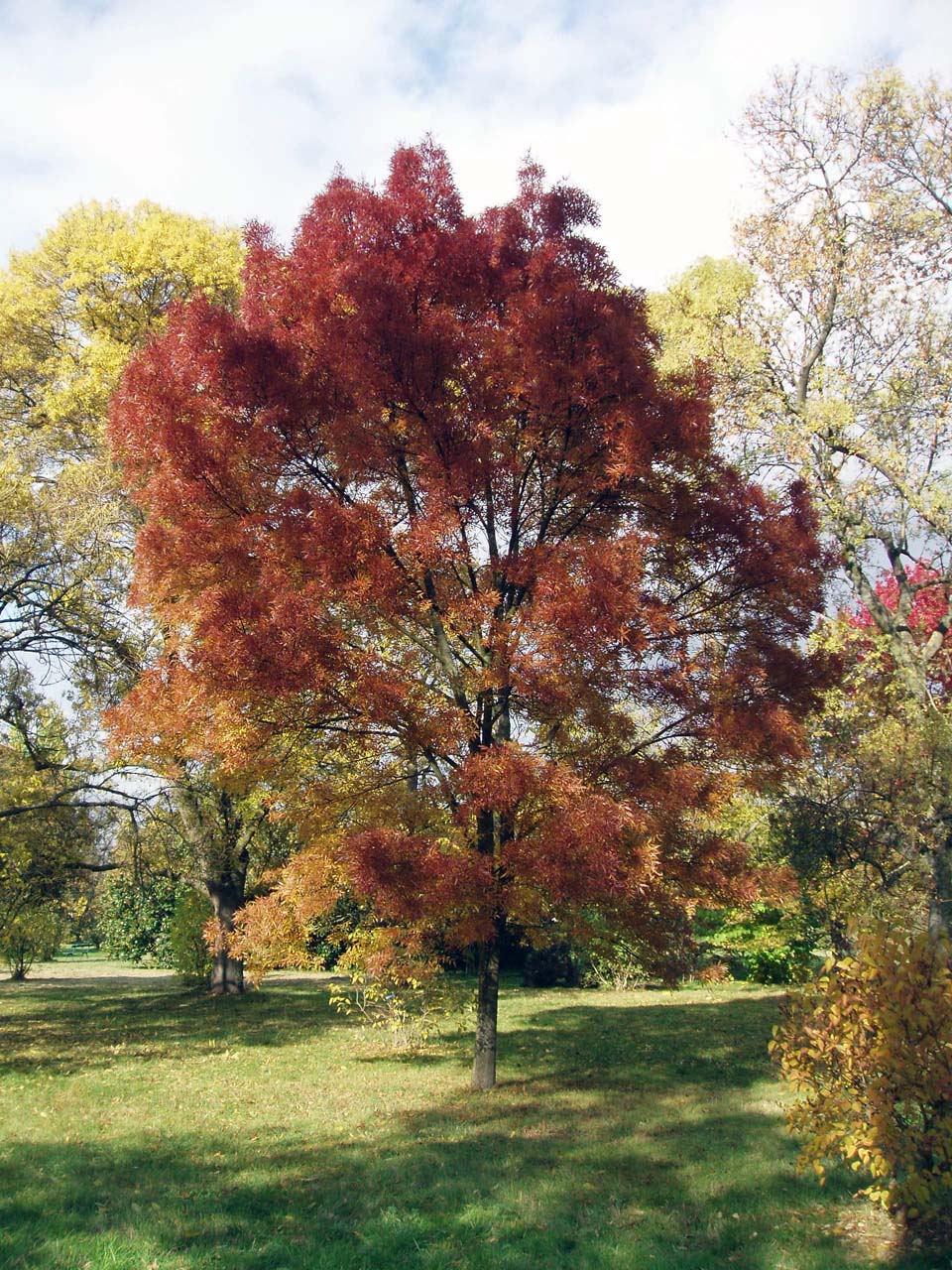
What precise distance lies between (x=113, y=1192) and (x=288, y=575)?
4.66 metres

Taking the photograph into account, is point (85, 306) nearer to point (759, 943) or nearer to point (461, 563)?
point (461, 563)

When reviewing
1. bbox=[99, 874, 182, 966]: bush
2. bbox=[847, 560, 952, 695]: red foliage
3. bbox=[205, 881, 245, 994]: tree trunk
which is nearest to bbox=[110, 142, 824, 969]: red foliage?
bbox=[847, 560, 952, 695]: red foliage

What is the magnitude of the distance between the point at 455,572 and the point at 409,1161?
200 inches

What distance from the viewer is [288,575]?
786cm

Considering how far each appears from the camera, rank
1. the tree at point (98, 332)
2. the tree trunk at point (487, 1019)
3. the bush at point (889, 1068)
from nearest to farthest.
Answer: the bush at point (889, 1068) < the tree trunk at point (487, 1019) < the tree at point (98, 332)

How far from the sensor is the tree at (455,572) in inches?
299

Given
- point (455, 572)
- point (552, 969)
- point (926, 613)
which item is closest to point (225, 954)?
point (552, 969)

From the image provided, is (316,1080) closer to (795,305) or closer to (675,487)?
(675,487)

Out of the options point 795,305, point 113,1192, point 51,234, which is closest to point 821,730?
point 795,305

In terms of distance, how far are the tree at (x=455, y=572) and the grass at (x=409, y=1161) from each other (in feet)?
5.28

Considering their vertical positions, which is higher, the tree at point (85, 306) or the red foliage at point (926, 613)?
the tree at point (85, 306)

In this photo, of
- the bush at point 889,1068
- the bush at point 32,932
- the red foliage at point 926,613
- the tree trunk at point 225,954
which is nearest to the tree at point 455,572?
the bush at point 889,1068

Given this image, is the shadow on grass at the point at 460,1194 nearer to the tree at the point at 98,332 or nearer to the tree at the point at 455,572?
the tree at the point at 455,572

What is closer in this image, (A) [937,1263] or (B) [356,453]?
(A) [937,1263]
